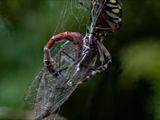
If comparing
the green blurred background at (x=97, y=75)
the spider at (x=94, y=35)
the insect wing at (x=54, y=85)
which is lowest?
the green blurred background at (x=97, y=75)

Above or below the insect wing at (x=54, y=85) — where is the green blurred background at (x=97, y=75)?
below

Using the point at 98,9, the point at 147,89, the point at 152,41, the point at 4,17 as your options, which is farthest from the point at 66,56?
the point at 4,17

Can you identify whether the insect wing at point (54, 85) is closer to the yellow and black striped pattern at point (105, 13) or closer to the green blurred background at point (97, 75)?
the yellow and black striped pattern at point (105, 13)

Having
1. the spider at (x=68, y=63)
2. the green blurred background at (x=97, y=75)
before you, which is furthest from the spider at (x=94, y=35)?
the green blurred background at (x=97, y=75)

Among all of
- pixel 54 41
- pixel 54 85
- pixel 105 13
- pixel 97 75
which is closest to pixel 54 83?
pixel 54 85

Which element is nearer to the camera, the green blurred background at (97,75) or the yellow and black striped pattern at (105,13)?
the yellow and black striped pattern at (105,13)

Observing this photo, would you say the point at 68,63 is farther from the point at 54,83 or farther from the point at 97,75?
the point at 97,75
